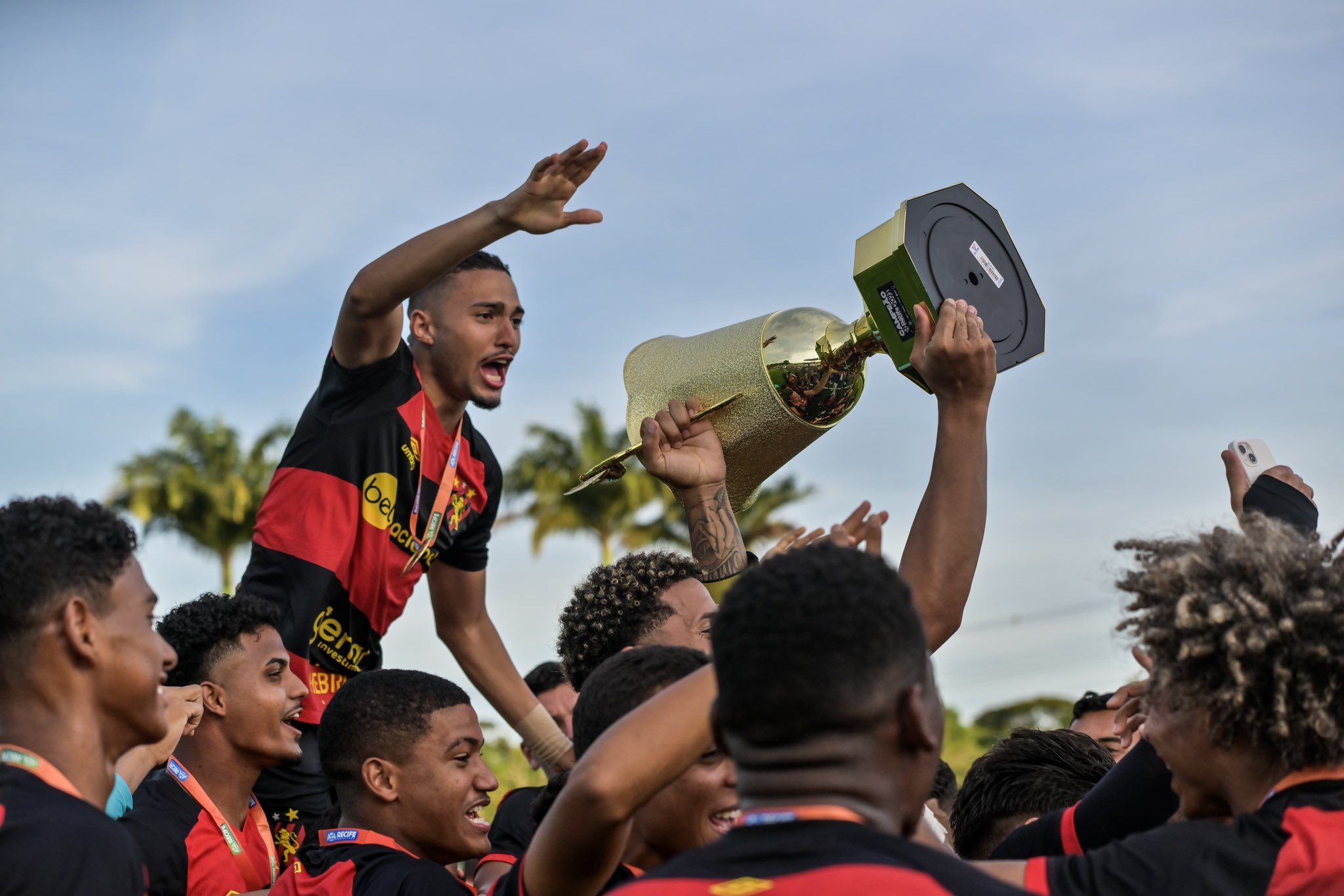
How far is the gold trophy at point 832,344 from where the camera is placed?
14.3 feet

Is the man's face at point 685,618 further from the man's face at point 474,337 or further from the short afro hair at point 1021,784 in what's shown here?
the man's face at point 474,337

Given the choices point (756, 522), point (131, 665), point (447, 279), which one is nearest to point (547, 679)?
point (447, 279)

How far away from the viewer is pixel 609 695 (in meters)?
3.49

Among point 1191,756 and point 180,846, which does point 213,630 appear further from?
point 1191,756

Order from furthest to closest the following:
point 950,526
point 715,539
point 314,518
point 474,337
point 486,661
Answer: point 486,661 → point 474,337 → point 314,518 → point 715,539 → point 950,526

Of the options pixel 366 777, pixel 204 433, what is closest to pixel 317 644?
pixel 366 777

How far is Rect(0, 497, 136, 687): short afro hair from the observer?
291 cm

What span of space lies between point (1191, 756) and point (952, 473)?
3.68ft

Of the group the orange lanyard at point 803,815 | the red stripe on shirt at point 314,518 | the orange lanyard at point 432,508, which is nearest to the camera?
the orange lanyard at point 803,815

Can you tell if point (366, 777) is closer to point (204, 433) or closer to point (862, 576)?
point (862, 576)

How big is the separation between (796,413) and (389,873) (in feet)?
6.65

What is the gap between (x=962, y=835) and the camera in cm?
487

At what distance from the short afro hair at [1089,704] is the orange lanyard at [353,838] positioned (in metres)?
3.57

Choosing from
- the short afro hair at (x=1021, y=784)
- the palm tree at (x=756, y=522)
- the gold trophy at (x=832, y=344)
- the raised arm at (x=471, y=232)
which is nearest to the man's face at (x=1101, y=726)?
the short afro hair at (x=1021, y=784)
